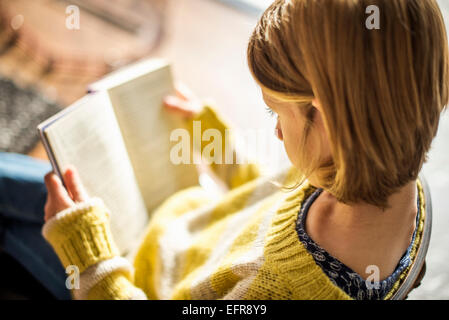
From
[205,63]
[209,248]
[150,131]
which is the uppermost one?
[205,63]

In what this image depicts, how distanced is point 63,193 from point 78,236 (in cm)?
8

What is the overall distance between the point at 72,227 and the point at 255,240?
289 millimetres

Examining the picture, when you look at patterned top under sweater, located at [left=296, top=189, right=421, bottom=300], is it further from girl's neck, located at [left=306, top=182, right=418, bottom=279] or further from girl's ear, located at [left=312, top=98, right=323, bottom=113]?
girl's ear, located at [left=312, top=98, right=323, bottom=113]

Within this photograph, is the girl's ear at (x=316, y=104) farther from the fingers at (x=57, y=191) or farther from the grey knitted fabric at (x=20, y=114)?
the grey knitted fabric at (x=20, y=114)

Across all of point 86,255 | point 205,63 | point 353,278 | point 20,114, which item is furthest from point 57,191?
point 205,63

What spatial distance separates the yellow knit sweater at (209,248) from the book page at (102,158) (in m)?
0.06

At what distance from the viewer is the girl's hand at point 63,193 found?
58 cm

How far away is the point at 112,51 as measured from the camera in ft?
5.03

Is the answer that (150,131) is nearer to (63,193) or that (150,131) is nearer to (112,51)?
(63,193)

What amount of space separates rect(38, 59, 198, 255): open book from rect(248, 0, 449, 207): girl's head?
330 millimetres

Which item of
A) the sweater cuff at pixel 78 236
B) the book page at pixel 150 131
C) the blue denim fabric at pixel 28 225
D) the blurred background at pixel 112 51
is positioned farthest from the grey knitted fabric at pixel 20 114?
the sweater cuff at pixel 78 236

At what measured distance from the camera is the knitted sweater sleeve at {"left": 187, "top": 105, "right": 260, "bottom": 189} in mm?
811

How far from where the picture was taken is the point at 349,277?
17.5 inches

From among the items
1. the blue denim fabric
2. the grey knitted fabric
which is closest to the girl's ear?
the blue denim fabric
